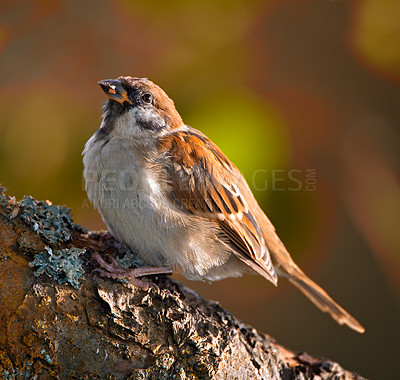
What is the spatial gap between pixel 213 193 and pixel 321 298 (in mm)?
1219

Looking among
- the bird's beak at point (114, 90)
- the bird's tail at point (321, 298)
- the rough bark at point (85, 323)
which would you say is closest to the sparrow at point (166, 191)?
the bird's beak at point (114, 90)

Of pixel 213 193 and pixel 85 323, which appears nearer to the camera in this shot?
pixel 85 323

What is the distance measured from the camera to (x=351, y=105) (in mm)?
3867

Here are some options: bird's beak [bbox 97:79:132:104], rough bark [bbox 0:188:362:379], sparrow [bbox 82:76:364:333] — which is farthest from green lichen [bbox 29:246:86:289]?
bird's beak [bbox 97:79:132:104]

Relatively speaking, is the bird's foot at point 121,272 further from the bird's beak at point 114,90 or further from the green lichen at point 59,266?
the bird's beak at point 114,90

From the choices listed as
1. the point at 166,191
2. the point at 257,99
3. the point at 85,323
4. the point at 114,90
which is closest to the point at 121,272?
the point at 85,323

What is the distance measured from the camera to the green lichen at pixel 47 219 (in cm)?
217

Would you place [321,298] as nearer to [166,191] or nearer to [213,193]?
[213,193]

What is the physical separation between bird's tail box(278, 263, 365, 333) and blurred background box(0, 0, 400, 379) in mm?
163

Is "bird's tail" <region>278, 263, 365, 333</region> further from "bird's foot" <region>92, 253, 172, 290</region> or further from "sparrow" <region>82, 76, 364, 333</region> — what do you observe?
"bird's foot" <region>92, 253, 172, 290</region>

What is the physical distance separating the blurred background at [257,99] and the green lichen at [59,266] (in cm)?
73

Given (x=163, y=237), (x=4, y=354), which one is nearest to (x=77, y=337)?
(x=4, y=354)

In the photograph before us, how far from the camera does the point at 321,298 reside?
348 cm

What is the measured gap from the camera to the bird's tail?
3.40 metres
